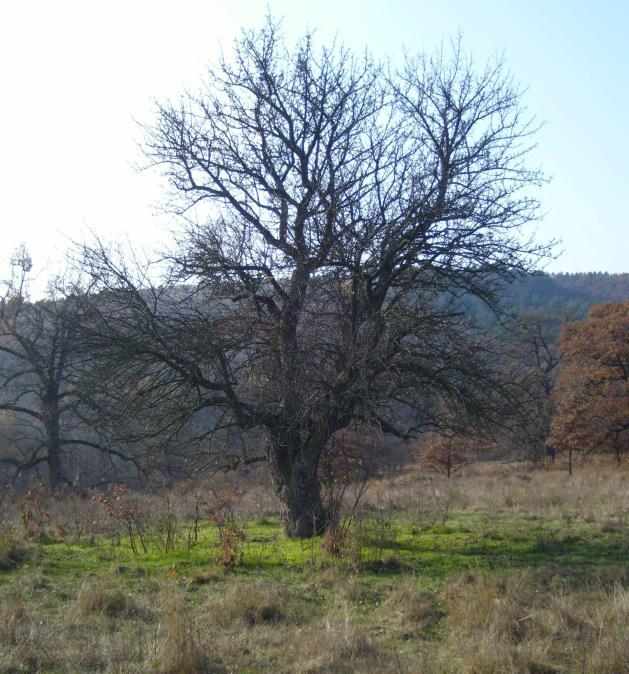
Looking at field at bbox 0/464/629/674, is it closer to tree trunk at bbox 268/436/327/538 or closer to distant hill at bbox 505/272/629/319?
tree trunk at bbox 268/436/327/538

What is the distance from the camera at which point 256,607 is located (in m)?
7.05

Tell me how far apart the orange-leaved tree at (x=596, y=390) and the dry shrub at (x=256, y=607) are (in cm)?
2272

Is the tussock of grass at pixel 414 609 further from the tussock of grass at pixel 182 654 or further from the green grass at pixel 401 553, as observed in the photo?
the tussock of grass at pixel 182 654

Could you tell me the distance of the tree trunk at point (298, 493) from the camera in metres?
11.3

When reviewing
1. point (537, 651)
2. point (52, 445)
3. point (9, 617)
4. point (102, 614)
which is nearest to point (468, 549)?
point (537, 651)

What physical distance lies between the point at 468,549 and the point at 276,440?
3366 mm

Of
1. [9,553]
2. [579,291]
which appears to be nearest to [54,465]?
[9,553]

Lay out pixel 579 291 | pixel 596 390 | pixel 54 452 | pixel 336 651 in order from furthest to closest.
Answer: pixel 579 291
pixel 596 390
pixel 54 452
pixel 336 651

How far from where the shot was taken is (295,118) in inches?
468

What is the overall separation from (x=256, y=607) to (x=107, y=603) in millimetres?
1524

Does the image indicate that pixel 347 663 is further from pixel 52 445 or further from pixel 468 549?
pixel 52 445

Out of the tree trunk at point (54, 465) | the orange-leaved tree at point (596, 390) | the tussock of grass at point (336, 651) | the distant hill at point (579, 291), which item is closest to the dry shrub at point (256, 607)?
the tussock of grass at point (336, 651)

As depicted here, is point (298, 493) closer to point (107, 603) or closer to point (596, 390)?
point (107, 603)

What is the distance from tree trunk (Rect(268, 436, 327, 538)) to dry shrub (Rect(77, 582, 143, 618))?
417 cm
